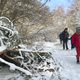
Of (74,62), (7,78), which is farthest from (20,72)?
(74,62)

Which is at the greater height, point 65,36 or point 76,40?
point 76,40

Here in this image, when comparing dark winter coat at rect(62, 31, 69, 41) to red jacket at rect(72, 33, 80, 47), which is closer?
red jacket at rect(72, 33, 80, 47)

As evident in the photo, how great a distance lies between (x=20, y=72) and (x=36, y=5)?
9.49 m

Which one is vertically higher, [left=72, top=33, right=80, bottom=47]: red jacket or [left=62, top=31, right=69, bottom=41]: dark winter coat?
[left=72, top=33, right=80, bottom=47]: red jacket

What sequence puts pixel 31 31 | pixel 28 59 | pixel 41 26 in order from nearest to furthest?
pixel 28 59, pixel 31 31, pixel 41 26

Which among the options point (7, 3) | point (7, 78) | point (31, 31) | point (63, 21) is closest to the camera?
point (7, 78)

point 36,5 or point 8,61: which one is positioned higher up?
point 36,5

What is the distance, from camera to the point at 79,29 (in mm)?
16328

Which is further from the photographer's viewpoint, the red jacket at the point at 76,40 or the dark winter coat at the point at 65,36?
the dark winter coat at the point at 65,36

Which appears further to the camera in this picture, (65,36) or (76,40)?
(65,36)

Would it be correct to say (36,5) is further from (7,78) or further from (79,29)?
(7,78)

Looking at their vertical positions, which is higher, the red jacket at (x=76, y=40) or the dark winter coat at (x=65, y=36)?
the red jacket at (x=76, y=40)

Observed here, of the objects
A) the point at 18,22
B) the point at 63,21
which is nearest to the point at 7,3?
the point at 18,22

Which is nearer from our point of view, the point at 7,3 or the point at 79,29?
the point at 79,29
